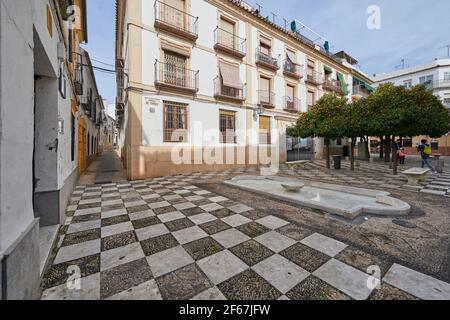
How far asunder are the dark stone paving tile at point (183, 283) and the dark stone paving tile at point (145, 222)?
1512 mm

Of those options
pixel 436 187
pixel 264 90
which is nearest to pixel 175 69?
pixel 264 90

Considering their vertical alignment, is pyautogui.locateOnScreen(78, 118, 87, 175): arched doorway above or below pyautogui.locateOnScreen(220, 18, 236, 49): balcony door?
below

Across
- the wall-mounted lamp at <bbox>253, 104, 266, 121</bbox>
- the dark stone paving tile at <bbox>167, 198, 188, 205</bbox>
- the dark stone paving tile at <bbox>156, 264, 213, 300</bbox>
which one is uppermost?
the wall-mounted lamp at <bbox>253, 104, 266, 121</bbox>

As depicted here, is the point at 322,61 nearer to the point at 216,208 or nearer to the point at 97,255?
the point at 216,208

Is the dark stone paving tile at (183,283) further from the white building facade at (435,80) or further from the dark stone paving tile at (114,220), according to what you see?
the white building facade at (435,80)

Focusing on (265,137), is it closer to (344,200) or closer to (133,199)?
(344,200)

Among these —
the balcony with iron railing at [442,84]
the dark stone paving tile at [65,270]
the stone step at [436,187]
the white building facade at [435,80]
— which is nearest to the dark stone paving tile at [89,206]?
the dark stone paving tile at [65,270]

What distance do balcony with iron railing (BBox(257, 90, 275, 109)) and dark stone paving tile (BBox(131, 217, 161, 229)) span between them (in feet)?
36.0

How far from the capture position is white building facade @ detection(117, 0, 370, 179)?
27.6 ft

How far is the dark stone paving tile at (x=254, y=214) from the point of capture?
12.1ft

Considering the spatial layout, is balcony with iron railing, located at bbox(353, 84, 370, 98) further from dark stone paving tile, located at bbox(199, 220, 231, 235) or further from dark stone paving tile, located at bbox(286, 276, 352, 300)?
dark stone paving tile, located at bbox(286, 276, 352, 300)

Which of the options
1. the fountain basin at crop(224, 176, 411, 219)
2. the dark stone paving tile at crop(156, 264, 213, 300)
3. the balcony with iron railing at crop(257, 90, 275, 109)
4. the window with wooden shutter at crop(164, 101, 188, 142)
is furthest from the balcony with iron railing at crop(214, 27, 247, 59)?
the dark stone paving tile at crop(156, 264, 213, 300)

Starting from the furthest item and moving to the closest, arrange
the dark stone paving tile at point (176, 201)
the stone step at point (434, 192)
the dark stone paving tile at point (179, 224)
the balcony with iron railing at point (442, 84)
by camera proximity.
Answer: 1. the balcony with iron railing at point (442, 84)
2. the stone step at point (434, 192)
3. the dark stone paving tile at point (176, 201)
4. the dark stone paving tile at point (179, 224)

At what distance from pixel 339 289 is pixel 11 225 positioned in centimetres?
287
